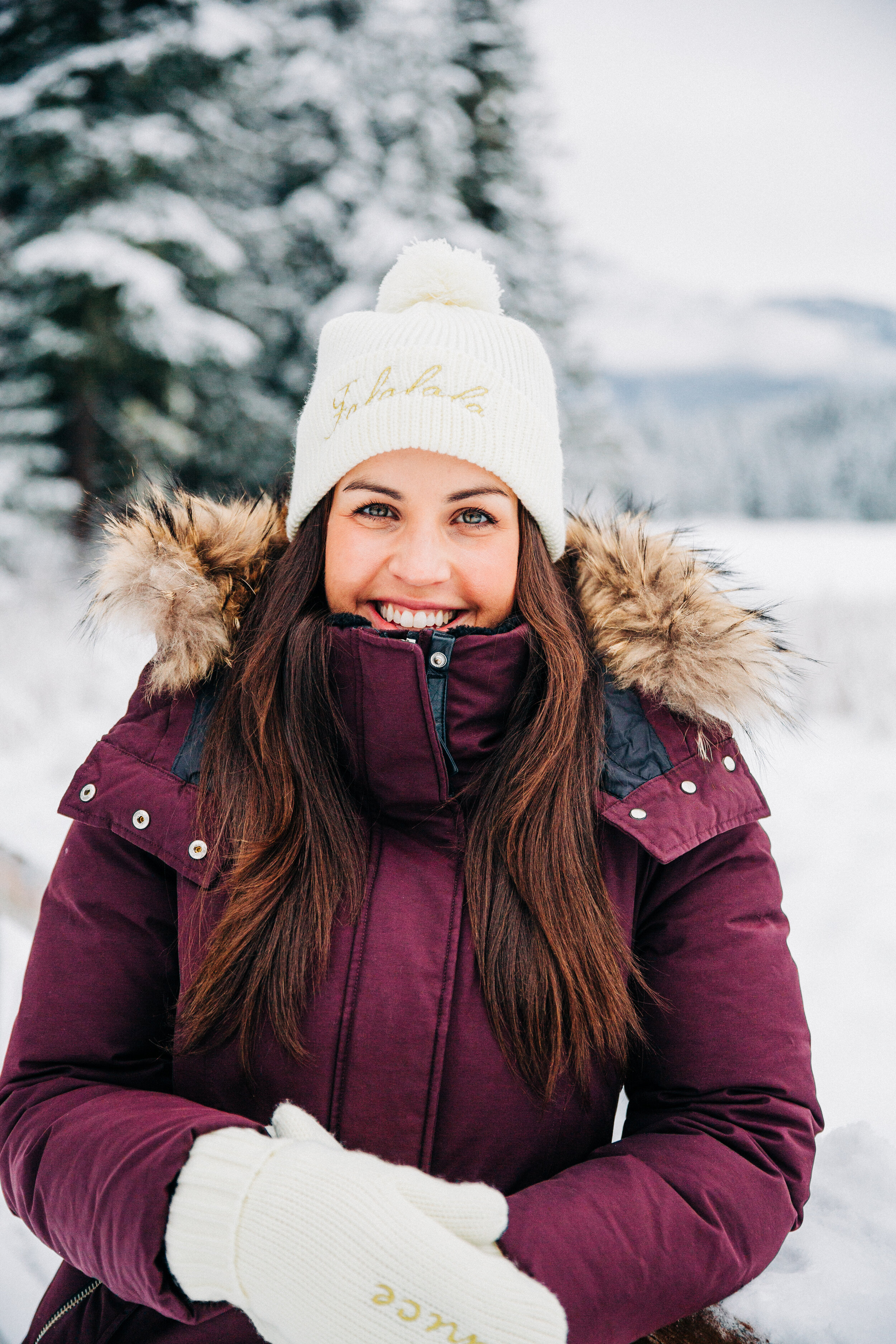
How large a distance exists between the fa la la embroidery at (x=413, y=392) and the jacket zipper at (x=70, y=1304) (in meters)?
1.59

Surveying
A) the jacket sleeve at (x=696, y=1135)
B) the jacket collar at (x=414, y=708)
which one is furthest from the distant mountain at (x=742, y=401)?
the jacket sleeve at (x=696, y=1135)

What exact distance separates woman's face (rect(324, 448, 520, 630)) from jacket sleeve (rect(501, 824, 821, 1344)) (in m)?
0.62

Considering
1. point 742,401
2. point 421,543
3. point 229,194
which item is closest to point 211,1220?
point 421,543

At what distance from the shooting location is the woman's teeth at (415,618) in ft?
5.56

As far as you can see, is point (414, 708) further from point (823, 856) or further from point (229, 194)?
point (229, 194)

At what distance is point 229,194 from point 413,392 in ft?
39.7

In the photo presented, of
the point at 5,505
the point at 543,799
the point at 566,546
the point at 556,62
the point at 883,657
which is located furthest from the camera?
the point at 556,62

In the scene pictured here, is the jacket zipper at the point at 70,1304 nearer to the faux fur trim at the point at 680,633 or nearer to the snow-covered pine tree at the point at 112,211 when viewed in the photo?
the faux fur trim at the point at 680,633

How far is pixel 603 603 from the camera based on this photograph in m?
1.83

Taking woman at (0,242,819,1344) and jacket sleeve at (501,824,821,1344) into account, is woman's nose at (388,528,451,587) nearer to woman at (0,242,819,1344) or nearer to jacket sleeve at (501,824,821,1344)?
woman at (0,242,819,1344)

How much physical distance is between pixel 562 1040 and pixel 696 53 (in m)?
10.9

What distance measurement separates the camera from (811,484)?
23.0 metres

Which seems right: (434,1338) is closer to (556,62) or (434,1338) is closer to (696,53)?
(696,53)

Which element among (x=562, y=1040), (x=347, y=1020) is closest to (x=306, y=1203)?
(x=347, y=1020)
